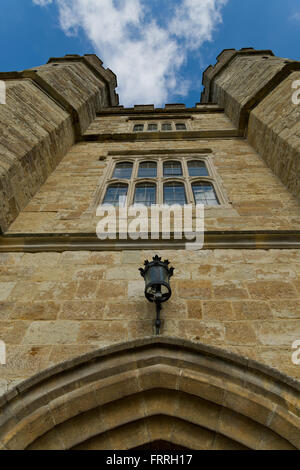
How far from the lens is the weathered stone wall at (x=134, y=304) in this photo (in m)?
3.27

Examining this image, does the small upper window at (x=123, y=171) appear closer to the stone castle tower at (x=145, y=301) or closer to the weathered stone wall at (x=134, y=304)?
the stone castle tower at (x=145, y=301)

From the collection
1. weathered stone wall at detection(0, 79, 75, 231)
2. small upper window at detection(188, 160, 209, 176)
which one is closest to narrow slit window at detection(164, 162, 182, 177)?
small upper window at detection(188, 160, 209, 176)

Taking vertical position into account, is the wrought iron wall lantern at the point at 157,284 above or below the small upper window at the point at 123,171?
below

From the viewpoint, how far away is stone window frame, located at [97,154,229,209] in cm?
660

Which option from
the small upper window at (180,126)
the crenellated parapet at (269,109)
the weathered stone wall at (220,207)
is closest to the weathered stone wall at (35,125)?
the weathered stone wall at (220,207)

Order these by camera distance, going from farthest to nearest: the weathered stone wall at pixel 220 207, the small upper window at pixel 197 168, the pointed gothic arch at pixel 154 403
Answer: the small upper window at pixel 197 168, the weathered stone wall at pixel 220 207, the pointed gothic arch at pixel 154 403

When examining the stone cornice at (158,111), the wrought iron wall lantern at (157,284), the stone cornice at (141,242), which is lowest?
the wrought iron wall lantern at (157,284)

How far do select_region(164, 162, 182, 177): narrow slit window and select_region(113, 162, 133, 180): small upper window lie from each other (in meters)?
0.94

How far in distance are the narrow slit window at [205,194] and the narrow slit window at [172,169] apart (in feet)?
2.89

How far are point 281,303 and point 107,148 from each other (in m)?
7.06

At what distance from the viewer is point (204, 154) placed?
8.60 meters

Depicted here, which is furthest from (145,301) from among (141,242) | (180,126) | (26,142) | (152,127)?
(152,127)

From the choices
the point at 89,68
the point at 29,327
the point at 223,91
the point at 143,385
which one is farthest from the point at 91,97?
the point at 143,385
